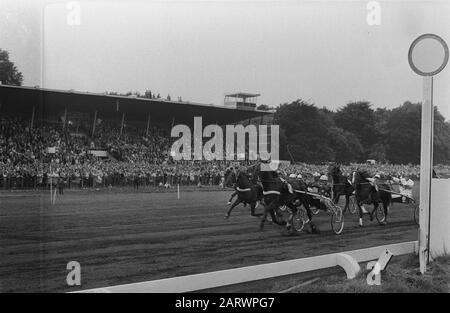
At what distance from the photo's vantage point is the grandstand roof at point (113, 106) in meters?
3.98

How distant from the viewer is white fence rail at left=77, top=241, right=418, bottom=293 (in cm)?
391

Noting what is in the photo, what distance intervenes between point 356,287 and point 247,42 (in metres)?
2.43

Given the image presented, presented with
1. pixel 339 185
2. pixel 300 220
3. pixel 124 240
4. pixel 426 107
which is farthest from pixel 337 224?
pixel 124 240

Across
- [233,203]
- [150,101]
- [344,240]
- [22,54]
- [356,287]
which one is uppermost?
[22,54]

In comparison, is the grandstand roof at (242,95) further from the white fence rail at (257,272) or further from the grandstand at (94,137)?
the white fence rail at (257,272)

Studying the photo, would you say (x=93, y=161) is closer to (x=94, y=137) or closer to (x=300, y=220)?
(x=94, y=137)

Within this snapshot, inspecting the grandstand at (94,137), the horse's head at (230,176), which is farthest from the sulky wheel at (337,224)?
the grandstand at (94,137)

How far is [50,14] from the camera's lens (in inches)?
156

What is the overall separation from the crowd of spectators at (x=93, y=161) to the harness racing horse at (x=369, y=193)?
2.94ft

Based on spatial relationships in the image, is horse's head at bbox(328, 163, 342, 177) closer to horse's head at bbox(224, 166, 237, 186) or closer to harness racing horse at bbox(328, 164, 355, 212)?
harness racing horse at bbox(328, 164, 355, 212)

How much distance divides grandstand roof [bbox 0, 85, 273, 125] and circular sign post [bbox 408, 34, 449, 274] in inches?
58.7

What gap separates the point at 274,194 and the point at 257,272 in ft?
4.98
